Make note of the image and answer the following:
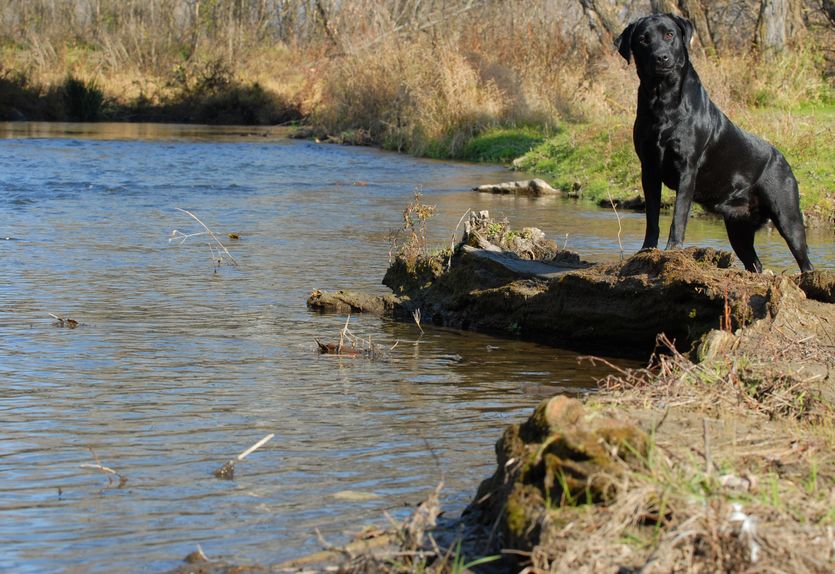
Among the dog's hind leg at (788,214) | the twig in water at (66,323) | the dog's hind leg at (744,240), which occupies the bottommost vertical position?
the twig in water at (66,323)

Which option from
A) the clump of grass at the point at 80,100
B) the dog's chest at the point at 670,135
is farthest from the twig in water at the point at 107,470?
the clump of grass at the point at 80,100

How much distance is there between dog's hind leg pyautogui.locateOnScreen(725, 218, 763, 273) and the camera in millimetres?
8413

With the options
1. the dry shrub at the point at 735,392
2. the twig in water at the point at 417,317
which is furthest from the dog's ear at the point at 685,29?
the dry shrub at the point at 735,392

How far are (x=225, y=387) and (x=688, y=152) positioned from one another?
11.7ft

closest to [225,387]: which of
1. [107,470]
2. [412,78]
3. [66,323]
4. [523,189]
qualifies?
[107,470]

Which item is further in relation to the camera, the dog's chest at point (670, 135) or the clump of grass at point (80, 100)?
the clump of grass at point (80, 100)

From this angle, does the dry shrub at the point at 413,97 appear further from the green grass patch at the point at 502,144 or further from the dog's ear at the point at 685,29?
the dog's ear at the point at 685,29

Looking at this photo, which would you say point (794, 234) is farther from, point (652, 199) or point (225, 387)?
point (225, 387)

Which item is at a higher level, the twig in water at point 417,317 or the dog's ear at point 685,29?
the dog's ear at point 685,29

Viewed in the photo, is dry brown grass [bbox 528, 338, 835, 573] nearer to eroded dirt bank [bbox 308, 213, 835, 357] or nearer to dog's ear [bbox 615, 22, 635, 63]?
eroded dirt bank [bbox 308, 213, 835, 357]

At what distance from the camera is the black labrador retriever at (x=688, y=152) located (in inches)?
301

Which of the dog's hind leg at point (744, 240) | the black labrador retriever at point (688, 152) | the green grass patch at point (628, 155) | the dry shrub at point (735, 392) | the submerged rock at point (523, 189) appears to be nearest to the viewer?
the dry shrub at point (735, 392)

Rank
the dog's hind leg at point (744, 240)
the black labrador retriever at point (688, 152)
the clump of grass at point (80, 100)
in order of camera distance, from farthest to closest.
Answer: the clump of grass at point (80, 100) → the dog's hind leg at point (744, 240) → the black labrador retriever at point (688, 152)

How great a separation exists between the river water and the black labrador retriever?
1.52 meters
